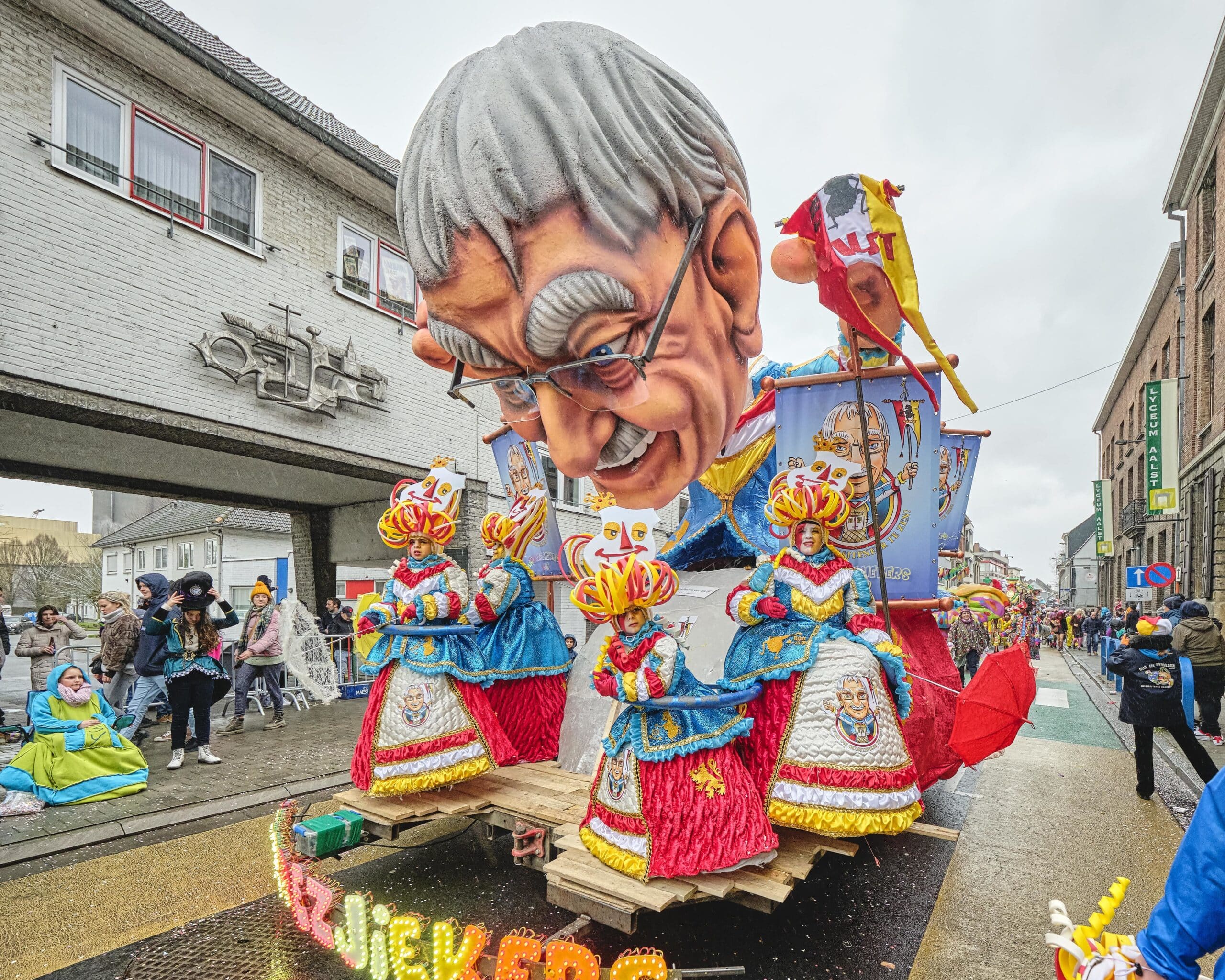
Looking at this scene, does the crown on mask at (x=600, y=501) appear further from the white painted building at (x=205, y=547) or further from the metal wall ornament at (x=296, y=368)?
the white painted building at (x=205, y=547)

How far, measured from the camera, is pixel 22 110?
18.9ft

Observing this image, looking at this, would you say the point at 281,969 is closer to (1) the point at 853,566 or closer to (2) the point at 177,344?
(1) the point at 853,566

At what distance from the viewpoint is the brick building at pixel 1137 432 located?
655 inches

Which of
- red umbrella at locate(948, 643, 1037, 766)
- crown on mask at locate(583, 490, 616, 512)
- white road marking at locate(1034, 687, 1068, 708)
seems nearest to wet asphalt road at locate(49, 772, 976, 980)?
red umbrella at locate(948, 643, 1037, 766)

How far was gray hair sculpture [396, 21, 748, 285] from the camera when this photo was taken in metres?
1.65

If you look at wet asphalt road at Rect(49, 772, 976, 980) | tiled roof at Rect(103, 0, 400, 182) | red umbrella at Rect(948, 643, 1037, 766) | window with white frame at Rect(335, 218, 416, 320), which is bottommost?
wet asphalt road at Rect(49, 772, 976, 980)

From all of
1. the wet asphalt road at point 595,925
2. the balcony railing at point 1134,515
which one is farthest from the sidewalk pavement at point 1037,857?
the balcony railing at point 1134,515

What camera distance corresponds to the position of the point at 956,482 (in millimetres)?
4805

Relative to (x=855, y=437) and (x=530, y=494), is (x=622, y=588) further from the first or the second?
(x=530, y=494)

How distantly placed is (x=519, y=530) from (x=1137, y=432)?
25081 mm

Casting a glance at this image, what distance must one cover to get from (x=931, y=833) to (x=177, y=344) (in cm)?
707

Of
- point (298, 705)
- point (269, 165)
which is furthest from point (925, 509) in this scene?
point (298, 705)

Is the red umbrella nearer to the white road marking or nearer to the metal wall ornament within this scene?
the metal wall ornament

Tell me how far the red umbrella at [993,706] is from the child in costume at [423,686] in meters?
2.26
